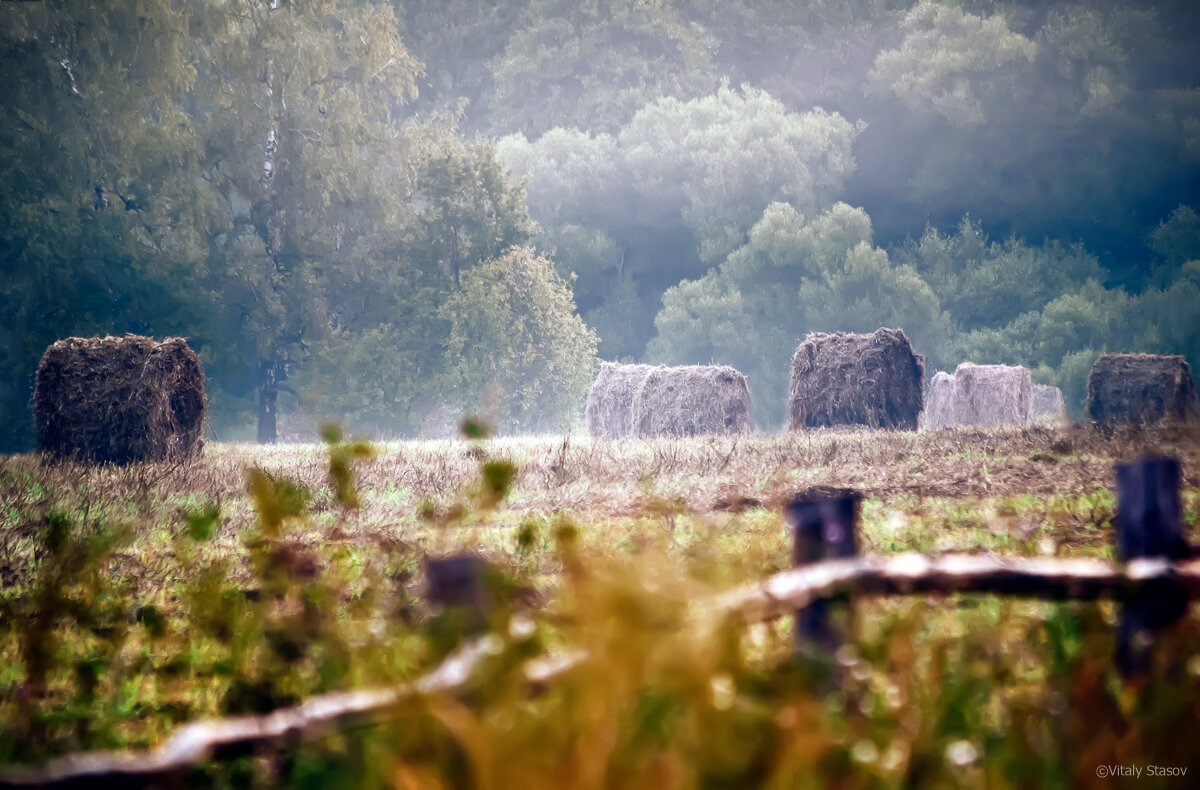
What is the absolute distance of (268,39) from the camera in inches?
1118

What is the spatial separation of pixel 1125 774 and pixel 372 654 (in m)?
1.95

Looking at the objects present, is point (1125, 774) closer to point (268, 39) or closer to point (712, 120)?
point (268, 39)

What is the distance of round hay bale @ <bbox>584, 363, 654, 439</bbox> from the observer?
2456 cm

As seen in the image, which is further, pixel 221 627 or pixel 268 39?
pixel 268 39

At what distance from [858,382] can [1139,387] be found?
647 cm

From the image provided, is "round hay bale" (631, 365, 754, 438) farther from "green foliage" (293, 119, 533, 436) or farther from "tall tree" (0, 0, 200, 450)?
"tall tree" (0, 0, 200, 450)

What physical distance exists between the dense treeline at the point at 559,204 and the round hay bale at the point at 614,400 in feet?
22.3

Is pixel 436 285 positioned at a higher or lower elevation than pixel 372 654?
higher

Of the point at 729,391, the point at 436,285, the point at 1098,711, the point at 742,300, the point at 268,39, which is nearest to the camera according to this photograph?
the point at 1098,711

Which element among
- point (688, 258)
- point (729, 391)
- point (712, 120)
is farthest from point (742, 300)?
point (729, 391)

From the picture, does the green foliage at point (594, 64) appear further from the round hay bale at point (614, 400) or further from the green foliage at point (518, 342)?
the round hay bale at point (614, 400)

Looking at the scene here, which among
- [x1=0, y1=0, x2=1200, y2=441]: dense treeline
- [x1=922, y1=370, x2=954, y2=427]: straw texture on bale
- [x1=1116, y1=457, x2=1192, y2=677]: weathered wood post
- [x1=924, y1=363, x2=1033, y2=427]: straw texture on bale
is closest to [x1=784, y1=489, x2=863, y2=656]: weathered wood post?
[x1=1116, y1=457, x2=1192, y2=677]: weathered wood post

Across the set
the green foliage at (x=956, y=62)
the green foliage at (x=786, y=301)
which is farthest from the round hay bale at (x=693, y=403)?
the green foliage at (x=956, y=62)

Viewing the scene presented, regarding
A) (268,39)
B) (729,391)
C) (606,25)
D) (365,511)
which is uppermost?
(606,25)
